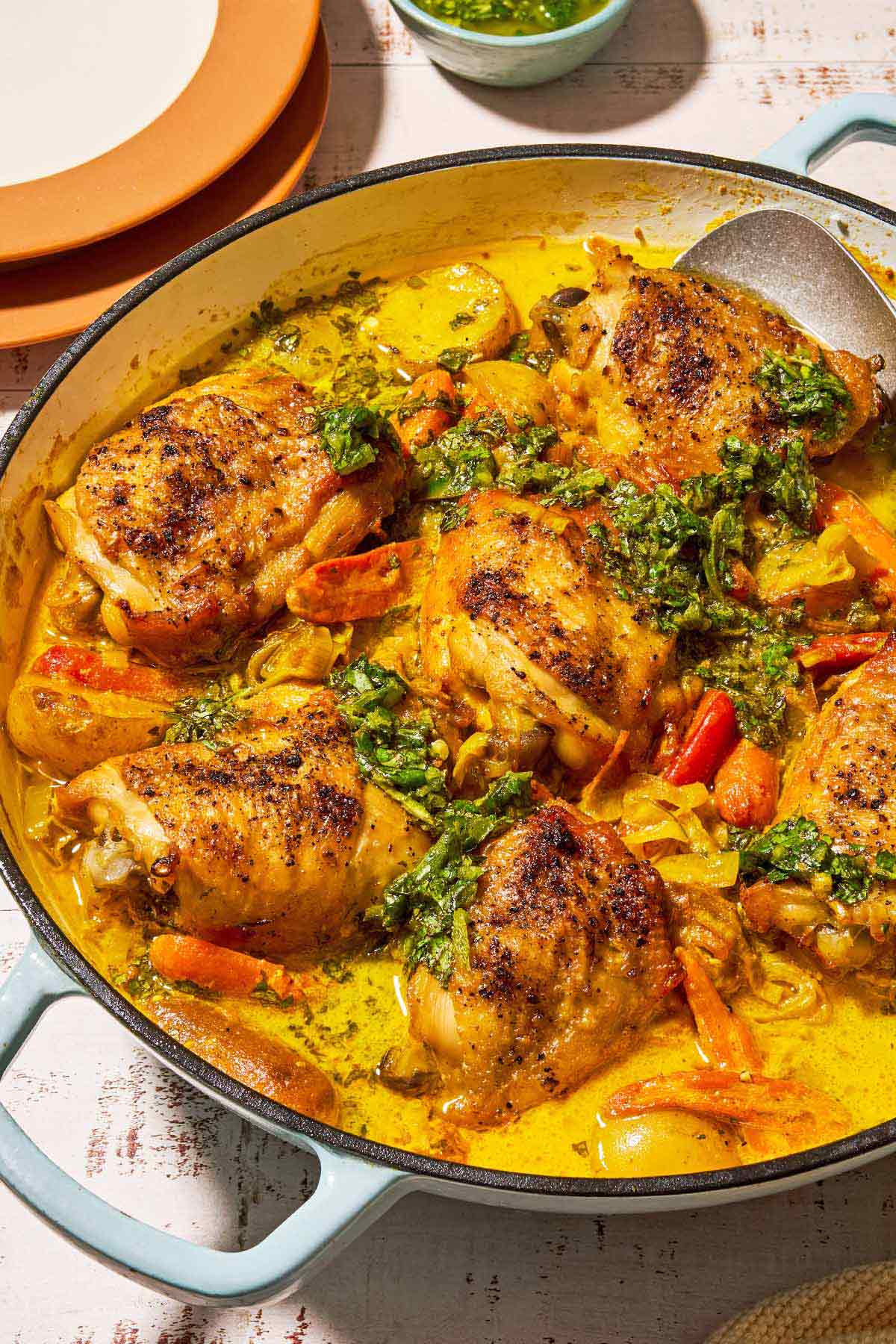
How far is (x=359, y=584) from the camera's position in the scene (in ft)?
10.6

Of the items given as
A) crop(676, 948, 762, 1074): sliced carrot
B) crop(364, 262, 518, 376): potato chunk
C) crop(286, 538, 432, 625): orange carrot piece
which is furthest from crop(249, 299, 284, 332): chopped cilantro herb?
crop(676, 948, 762, 1074): sliced carrot

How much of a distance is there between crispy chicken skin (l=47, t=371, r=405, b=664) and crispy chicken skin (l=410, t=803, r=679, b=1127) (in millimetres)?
931

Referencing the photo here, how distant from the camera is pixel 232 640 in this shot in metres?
3.19

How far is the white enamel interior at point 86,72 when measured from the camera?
13.2 feet

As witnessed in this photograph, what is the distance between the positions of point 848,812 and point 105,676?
187 centimetres

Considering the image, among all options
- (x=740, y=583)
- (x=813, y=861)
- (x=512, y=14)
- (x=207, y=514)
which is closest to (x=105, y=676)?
(x=207, y=514)

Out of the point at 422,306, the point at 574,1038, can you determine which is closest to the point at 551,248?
the point at 422,306

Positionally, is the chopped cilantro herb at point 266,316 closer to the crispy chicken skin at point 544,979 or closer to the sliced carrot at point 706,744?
the sliced carrot at point 706,744

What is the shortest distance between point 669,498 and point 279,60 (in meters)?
1.96

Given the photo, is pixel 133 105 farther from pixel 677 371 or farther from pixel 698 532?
pixel 698 532

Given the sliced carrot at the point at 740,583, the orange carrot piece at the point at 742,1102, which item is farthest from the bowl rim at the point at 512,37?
the orange carrot piece at the point at 742,1102

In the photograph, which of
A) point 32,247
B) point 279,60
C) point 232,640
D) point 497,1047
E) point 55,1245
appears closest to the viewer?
point 497,1047

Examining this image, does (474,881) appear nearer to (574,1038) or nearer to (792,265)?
(574,1038)

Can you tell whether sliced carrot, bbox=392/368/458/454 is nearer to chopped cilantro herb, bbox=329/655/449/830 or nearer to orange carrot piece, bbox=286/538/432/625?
orange carrot piece, bbox=286/538/432/625
